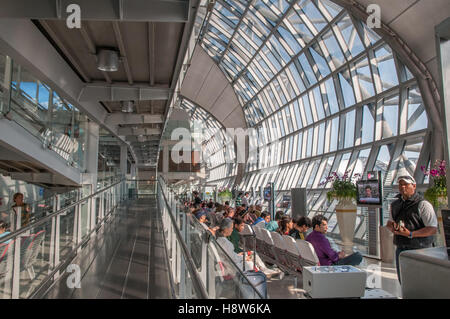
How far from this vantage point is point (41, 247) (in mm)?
4645

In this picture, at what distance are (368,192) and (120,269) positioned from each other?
6.16 metres

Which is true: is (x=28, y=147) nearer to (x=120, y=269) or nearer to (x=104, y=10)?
(x=104, y=10)

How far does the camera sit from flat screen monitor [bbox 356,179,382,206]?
8727 millimetres

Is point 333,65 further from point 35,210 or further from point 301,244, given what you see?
point 35,210

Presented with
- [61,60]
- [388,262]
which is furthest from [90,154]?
[388,262]

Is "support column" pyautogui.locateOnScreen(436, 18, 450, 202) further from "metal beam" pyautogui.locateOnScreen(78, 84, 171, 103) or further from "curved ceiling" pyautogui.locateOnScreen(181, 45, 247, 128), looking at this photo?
"curved ceiling" pyautogui.locateOnScreen(181, 45, 247, 128)

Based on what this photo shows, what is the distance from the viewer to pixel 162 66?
32.1 ft

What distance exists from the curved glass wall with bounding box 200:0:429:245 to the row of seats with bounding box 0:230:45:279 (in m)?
9.46

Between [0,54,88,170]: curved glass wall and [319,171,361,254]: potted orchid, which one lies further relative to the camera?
[319,171,361,254]: potted orchid

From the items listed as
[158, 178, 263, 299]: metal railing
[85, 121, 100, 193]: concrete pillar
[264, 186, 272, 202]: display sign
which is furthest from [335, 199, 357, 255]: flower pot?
[85, 121, 100, 193]: concrete pillar

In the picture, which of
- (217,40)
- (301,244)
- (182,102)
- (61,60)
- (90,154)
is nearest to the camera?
(301,244)

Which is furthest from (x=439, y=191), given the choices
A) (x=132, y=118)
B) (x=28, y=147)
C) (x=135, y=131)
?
(x=135, y=131)
